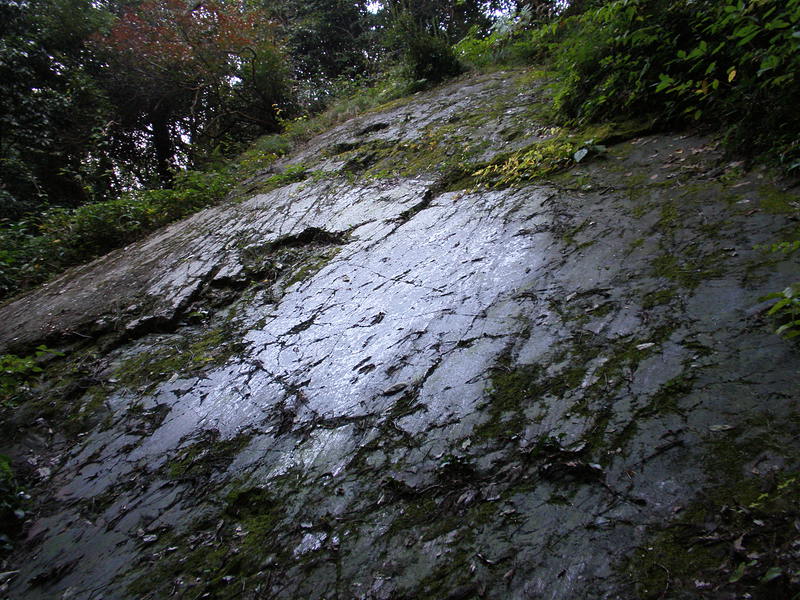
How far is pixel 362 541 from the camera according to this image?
4.43ft

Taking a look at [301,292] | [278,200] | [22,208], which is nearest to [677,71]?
[301,292]

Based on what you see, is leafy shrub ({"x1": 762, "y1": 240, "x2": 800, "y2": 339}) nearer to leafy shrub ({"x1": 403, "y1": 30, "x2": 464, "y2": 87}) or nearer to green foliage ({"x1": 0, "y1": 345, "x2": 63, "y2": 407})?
green foliage ({"x1": 0, "y1": 345, "x2": 63, "y2": 407})

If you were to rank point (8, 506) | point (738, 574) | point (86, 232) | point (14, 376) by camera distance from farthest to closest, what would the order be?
point (86, 232) < point (14, 376) < point (8, 506) < point (738, 574)

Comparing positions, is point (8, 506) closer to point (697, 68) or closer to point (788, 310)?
point (788, 310)

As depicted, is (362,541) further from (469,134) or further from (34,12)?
(34,12)

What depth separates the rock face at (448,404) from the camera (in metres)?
1.16

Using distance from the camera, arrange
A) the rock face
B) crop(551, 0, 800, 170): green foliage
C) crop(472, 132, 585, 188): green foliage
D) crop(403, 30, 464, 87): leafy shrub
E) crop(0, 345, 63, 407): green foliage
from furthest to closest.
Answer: crop(403, 30, 464, 87): leafy shrub
crop(472, 132, 585, 188): green foliage
crop(0, 345, 63, 407): green foliage
crop(551, 0, 800, 170): green foliage
the rock face

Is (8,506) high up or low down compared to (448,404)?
up

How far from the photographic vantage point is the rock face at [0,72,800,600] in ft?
3.81

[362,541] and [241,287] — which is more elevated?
[241,287]

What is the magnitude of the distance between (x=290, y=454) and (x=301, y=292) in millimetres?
1502

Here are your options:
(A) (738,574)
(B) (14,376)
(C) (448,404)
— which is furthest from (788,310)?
(B) (14,376)

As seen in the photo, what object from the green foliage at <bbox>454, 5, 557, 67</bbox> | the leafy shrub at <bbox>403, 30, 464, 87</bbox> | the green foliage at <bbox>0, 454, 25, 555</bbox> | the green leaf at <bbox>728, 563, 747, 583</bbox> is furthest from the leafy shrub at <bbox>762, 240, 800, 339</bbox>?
the leafy shrub at <bbox>403, 30, 464, 87</bbox>

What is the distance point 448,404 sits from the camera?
66.7 inches
